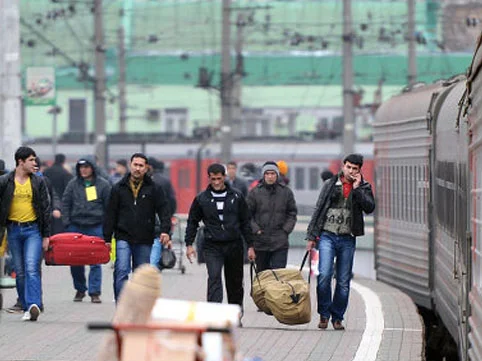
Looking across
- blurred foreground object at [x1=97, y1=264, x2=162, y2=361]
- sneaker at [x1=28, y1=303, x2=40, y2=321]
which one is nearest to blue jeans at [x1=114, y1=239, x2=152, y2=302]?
sneaker at [x1=28, y1=303, x2=40, y2=321]

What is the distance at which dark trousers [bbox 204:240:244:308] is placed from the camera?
16.3 metres

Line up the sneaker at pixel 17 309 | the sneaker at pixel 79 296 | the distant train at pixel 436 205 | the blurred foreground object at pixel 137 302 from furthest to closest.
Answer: the sneaker at pixel 79 296
the sneaker at pixel 17 309
the distant train at pixel 436 205
the blurred foreground object at pixel 137 302

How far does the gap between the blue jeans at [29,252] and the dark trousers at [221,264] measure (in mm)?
1703

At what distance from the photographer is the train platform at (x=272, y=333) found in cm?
1419

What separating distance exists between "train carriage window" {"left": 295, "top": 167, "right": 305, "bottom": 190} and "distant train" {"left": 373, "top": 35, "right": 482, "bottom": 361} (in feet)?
99.2

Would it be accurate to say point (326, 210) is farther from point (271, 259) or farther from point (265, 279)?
point (271, 259)

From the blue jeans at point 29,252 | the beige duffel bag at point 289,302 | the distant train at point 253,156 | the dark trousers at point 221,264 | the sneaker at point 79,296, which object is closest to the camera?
the beige duffel bag at point 289,302

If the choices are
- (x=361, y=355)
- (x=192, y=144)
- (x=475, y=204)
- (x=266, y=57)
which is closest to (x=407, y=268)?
(x=361, y=355)

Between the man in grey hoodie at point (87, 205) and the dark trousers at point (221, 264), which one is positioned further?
the man in grey hoodie at point (87, 205)

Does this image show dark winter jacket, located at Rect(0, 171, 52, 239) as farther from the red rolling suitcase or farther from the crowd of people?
the red rolling suitcase

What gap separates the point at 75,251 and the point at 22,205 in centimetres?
124

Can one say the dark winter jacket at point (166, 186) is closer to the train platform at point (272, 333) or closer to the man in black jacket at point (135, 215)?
the train platform at point (272, 333)

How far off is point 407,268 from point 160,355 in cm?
1545

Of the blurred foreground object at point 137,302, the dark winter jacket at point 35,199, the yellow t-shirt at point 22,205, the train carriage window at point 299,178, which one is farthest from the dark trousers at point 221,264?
the train carriage window at point 299,178
